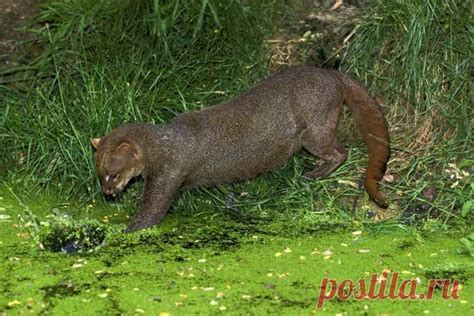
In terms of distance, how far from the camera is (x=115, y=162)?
17.7ft

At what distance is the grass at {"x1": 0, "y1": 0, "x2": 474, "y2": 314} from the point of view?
506 centimetres

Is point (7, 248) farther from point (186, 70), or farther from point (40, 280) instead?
point (186, 70)

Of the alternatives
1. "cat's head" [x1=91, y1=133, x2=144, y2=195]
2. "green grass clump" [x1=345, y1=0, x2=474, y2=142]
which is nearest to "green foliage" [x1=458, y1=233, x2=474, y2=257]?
"green grass clump" [x1=345, y1=0, x2=474, y2=142]

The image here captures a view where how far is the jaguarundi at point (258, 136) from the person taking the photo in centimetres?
557

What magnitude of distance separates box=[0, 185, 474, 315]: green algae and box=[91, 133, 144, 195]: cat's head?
0.85ft

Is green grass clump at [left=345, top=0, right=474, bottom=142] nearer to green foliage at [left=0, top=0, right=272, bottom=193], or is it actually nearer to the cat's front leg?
green foliage at [left=0, top=0, right=272, bottom=193]

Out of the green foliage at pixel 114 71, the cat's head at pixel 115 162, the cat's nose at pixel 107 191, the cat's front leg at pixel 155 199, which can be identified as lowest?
the cat's front leg at pixel 155 199

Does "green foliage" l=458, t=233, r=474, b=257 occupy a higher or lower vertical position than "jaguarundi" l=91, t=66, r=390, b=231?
lower

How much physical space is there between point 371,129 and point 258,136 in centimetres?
A: 68

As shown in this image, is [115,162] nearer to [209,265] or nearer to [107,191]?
[107,191]

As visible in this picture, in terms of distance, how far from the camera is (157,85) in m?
6.39

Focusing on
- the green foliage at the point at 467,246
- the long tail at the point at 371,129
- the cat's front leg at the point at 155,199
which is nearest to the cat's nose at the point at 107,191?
the cat's front leg at the point at 155,199

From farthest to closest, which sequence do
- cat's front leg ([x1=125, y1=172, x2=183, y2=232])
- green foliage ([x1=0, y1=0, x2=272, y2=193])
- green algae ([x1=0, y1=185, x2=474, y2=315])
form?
1. green foliage ([x1=0, y1=0, x2=272, y2=193])
2. cat's front leg ([x1=125, y1=172, x2=183, y2=232])
3. green algae ([x1=0, y1=185, x2=474, y2=315])

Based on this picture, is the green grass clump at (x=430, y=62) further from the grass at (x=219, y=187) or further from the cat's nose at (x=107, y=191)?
the cat's nose at (x=107, y=191)
